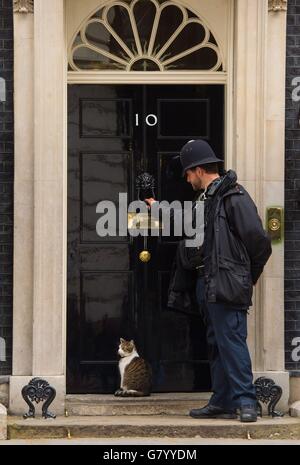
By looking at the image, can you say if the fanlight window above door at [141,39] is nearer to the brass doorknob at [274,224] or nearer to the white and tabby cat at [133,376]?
the brass doorknob at [274,224]

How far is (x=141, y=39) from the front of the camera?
12562 millimetres

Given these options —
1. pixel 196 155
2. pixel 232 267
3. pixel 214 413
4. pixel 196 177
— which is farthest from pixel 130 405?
pixel 196 155

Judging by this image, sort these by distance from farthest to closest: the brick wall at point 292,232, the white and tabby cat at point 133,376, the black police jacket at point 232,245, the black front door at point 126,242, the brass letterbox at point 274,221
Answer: the black front door at point 126,242
the white and tabby cat at point 133,376
the brick wall at point 292,232
the brass letterbox at point 274,221
the black police jacket at point 232,245

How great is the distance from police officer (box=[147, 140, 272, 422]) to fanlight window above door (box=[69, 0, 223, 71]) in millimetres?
1195

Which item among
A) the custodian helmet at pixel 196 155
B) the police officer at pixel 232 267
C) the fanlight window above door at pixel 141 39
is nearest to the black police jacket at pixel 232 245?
the police officer at pixel 232 267

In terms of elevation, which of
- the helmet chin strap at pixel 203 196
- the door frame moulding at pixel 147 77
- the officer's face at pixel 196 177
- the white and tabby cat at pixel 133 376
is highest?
the door frame moulding at pixel 147 77

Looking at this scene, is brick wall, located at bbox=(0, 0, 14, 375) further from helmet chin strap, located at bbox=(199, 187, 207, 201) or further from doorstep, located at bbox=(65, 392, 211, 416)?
helmet chin strap, located at bbox=(199, 187, 207, 201)

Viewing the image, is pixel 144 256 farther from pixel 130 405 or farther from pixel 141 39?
pixel 141 39

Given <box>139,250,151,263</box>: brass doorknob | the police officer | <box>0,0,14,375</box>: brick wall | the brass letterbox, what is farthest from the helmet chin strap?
<box>0,0,14,375</box>: brick wall

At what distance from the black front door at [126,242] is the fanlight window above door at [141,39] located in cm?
20

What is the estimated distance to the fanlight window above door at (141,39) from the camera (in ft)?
41.1

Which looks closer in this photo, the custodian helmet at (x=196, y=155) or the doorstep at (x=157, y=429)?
the doorstep at (x=157, y=429)

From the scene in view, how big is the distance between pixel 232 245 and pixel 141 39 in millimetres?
2074

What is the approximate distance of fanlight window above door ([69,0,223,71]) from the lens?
1253 centimetres
